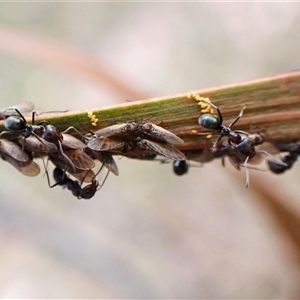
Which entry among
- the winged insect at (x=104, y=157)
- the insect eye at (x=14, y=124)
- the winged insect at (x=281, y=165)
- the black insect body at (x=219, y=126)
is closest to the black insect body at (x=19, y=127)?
the insect eye at (x=14, y=124)

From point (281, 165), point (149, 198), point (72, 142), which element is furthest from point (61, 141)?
point (149, 198)

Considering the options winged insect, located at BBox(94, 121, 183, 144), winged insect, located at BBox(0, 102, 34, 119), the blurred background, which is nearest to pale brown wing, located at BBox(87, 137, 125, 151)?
winged insect, located at BBox(94, 121, 183, 144)

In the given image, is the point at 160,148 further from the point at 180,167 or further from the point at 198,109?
the point at 180,167

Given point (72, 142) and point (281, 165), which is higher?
point (281, 165)

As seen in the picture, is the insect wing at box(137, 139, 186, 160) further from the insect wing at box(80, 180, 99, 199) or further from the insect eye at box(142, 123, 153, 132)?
the insect wing at box(80, 180, 99, 199)

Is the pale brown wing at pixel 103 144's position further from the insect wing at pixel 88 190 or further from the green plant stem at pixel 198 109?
the insect wing at pixel 88 190
